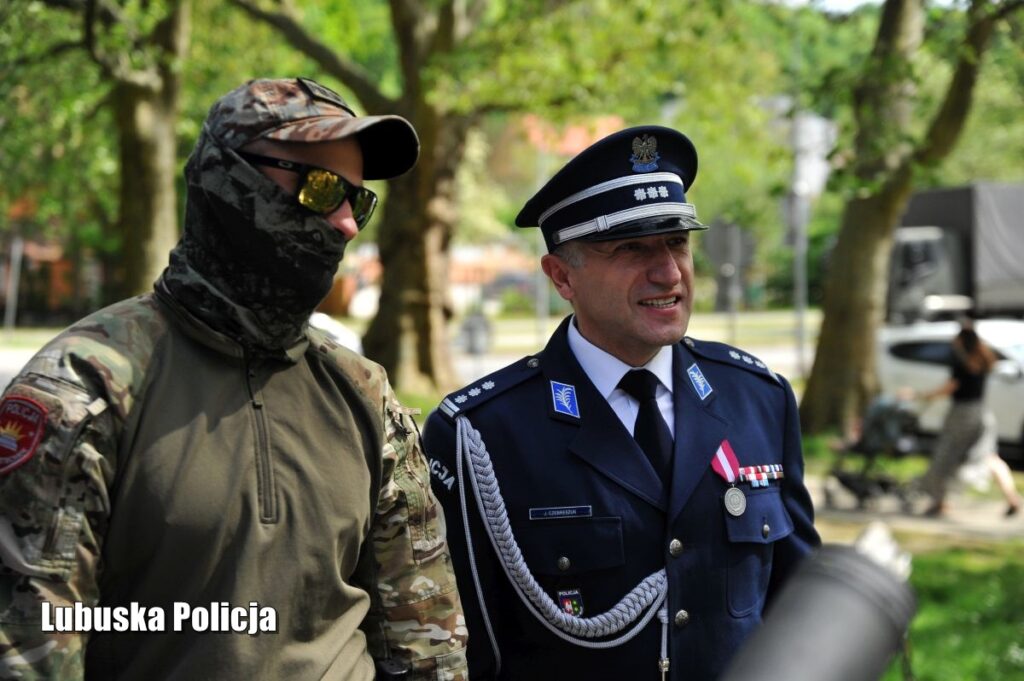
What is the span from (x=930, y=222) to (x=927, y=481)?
10.6 meters

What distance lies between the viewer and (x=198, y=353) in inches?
85.3

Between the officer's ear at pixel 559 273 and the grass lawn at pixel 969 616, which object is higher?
the officer's ear at pixel 559 273

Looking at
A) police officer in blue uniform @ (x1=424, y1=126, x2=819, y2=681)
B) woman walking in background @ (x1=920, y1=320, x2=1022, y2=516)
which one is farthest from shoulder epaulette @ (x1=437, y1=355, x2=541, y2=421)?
woman walking in background @ (x1=920, y1=320, x2=1022, y2=516)

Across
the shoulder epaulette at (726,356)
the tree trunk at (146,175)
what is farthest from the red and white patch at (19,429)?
the tree trunk at (146,175)

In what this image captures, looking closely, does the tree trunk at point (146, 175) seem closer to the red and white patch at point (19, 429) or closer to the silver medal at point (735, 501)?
the silver medal at point (735, 501)

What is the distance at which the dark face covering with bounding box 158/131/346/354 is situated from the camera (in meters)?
2.17

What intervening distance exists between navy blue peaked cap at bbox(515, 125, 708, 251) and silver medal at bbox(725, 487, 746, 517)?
1.96 ft

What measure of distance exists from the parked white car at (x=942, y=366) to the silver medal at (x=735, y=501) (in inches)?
476

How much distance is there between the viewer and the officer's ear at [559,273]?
3.06 meters

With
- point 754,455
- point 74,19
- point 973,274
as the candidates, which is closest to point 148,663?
point 754,455

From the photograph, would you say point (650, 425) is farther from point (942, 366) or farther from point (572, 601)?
point (942, 366)

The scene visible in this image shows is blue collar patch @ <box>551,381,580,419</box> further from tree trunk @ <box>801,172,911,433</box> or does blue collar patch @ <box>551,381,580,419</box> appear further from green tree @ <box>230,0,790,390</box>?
tree trunk @ <box>801,172,911,433</box>

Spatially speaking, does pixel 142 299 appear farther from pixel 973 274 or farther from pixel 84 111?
pixel 973 274

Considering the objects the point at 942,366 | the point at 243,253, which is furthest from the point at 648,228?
the point at 942,366
